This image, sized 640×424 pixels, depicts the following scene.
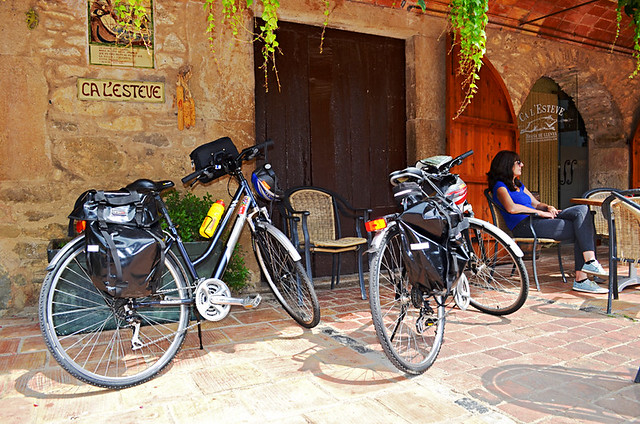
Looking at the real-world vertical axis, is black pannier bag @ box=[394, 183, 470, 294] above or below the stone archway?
below

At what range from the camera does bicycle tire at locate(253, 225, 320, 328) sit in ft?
10.1

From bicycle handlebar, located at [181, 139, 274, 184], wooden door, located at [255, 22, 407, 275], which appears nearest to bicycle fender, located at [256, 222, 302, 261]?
bicycle handlebar, located at [181, 139, 274, 184]

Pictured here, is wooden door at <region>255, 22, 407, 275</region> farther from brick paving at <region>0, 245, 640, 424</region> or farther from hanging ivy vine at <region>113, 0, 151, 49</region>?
brick paving at <region>0, 245, 640, 424</region>

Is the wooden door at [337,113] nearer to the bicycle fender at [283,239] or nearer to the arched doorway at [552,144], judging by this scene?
the bicycle fender at [283,239]

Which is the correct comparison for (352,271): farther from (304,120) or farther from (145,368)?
(145,368)

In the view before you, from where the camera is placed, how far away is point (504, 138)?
572cm

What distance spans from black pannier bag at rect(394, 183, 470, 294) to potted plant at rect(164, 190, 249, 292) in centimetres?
152

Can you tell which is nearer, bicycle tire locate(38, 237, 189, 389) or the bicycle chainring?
bicycle tire locate(38, 237, 189, 389)

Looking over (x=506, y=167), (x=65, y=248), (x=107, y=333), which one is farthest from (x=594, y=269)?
(x=65, y=248)

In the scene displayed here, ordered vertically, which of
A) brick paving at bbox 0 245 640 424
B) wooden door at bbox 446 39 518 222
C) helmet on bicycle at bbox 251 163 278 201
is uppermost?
wooden door at bbox 446 39 518 222

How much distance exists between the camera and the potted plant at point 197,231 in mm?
3553

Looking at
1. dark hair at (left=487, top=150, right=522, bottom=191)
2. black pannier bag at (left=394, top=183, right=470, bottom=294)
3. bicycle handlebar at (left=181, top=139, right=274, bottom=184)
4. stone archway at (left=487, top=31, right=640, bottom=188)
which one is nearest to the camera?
black pannier bag at (left=394, top=183, right=470, bottom=294)

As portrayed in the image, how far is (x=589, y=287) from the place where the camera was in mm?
4199

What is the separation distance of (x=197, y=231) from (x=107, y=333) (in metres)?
0.95
